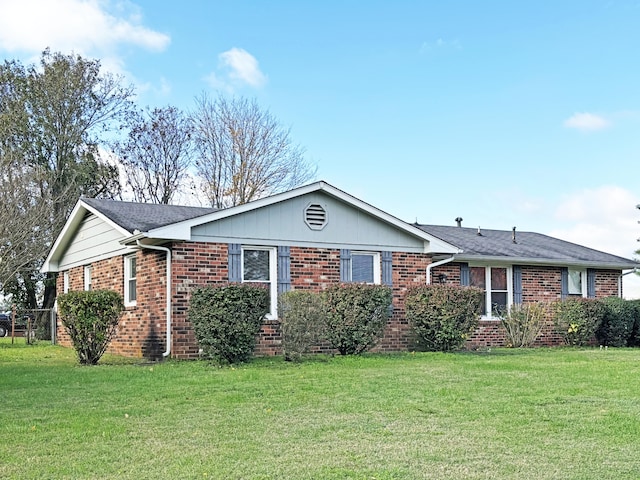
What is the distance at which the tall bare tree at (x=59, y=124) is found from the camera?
28984mm

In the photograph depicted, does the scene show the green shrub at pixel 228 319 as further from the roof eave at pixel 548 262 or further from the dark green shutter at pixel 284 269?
the roof eave at pixel 548 262

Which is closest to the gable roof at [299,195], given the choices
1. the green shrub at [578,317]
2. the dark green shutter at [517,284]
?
the dark green shutter at [517,284]

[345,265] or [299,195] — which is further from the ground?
[299,195]

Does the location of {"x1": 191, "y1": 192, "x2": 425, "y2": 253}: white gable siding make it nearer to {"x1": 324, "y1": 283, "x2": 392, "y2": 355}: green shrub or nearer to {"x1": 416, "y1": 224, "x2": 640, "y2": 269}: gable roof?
{"x1": 324, "y1": 283, "x2": 392, "y2": 355}: green shrub

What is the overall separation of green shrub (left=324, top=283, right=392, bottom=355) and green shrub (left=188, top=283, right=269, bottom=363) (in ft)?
5.95

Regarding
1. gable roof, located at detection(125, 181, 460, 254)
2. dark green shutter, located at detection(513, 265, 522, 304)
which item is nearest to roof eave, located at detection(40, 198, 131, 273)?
gable roof, located at detection(125, 181, 460, 254)

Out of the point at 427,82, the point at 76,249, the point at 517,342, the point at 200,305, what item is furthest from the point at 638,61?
the point at 76,249

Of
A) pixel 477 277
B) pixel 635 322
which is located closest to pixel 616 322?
pixel 635 322

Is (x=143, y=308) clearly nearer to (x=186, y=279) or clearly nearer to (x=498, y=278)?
(x=186, y=279)

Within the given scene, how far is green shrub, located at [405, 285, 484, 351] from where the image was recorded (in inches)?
611

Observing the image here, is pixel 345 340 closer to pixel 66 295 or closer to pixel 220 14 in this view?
pixel 66 295

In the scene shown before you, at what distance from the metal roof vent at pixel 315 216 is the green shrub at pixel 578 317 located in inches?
250

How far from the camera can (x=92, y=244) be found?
19.4m

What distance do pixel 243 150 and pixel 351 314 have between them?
19617mm
